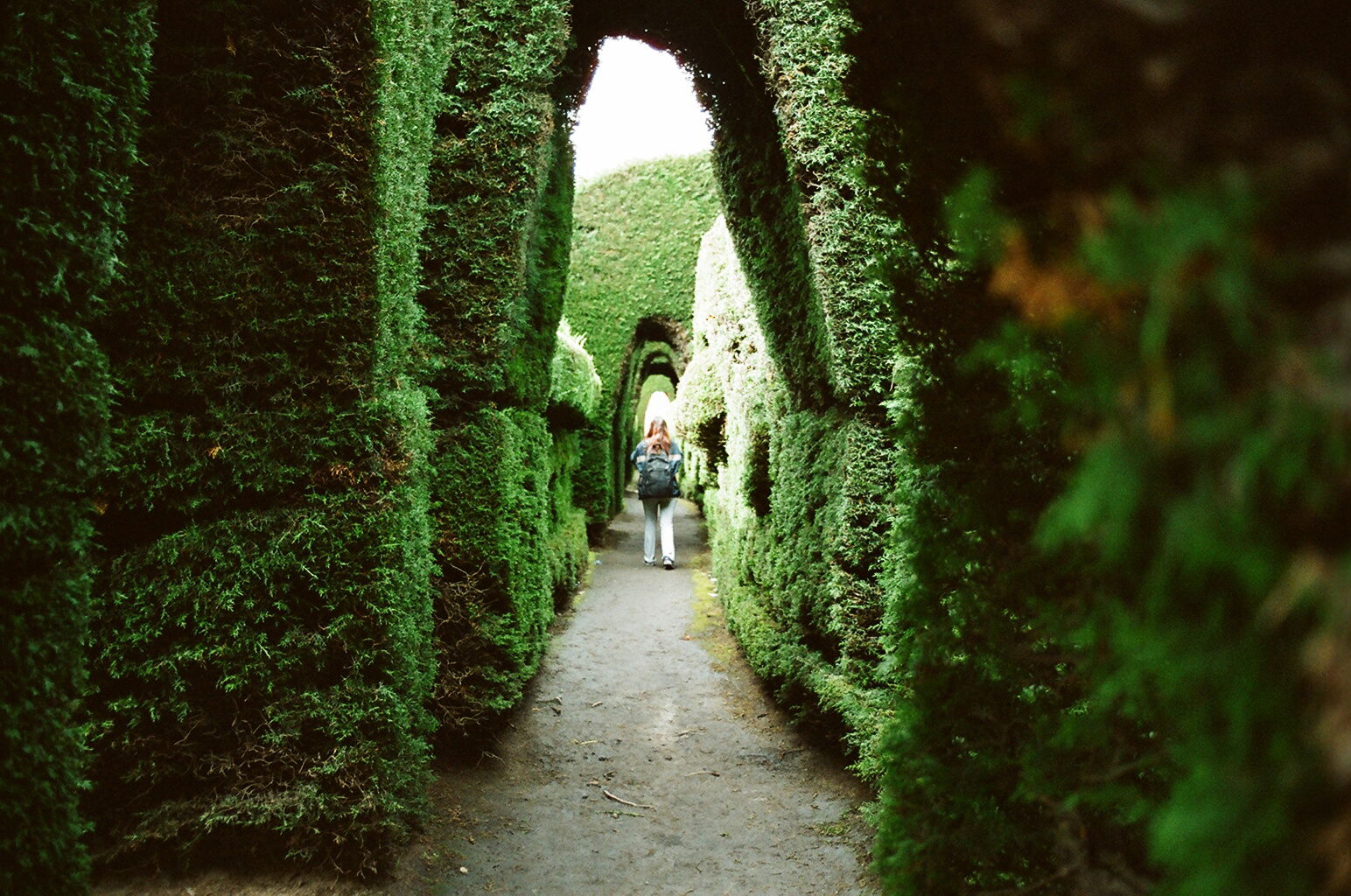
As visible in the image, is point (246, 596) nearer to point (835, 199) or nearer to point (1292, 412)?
point (1292, 412)

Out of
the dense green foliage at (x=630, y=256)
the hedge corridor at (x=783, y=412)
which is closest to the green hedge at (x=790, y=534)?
the hedge corridor at (x=783, y=412)

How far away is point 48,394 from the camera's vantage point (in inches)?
75.9

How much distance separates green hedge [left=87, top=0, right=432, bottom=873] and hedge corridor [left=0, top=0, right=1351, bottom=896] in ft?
0.06

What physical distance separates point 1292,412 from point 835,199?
4.44 meters

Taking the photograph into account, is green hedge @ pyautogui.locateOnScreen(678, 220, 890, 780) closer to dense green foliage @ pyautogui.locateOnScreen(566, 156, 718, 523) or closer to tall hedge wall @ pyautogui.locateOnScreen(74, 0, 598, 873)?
tall hedge wall @ pyautogui.locateOnScreen(74, 0, 598, 873)

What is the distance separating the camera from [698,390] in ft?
37.1

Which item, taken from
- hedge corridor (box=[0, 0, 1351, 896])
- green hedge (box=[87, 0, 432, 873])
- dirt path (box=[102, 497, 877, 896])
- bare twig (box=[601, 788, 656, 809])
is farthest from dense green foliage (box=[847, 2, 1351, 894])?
bare twig (box=[601, 788, 656, 809])

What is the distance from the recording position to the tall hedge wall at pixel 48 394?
6.07ft

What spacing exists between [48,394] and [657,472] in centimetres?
985

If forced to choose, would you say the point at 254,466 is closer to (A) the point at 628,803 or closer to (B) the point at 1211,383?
(A) the point at 628,803

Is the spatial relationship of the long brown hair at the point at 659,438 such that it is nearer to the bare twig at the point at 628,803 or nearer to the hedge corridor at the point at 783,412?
the hedge corridor at the point at 783,412

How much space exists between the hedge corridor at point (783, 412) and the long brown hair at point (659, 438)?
5.03m

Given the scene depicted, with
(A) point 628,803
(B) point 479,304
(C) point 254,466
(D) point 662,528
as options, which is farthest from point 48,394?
(D) point 662,528

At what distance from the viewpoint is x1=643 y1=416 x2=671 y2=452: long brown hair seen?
1171cm
